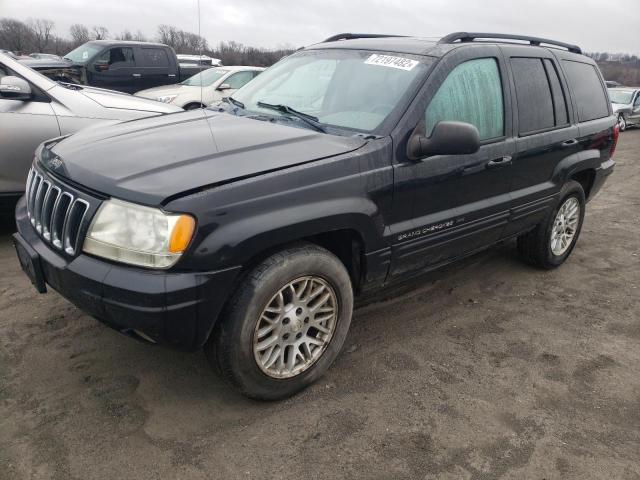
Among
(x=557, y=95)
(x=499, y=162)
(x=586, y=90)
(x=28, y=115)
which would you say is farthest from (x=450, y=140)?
(x=28, y=115)

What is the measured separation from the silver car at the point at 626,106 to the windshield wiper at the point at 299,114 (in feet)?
56.1

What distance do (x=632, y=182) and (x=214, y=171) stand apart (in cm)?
863

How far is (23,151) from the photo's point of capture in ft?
14.3

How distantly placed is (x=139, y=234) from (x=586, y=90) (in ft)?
12.9

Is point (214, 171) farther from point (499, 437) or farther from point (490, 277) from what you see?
point (490, 277)

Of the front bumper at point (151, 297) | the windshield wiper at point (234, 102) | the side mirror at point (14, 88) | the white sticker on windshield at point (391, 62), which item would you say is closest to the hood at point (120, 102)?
the side mirror at point (14, 88)

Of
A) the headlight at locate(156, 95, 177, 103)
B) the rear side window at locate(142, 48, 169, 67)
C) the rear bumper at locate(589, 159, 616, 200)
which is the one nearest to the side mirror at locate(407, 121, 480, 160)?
the rear bumper at locate(589, 159, 616, 200)

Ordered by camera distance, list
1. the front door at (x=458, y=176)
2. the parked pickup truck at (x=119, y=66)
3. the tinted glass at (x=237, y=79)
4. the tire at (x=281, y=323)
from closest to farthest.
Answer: the tire at (x=281, y=323) < the front door at (x=458, y=176) < the tinted glass at (x=237, y=79) < the parked pickup truck at (x=119, y=66)

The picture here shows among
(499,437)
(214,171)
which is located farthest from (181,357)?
(499,437)

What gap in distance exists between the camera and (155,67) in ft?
40.7

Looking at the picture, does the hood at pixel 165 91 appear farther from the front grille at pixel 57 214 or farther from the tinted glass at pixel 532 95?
the front grille at pixel 57 214

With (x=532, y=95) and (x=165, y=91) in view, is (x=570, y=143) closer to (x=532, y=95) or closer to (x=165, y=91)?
(x=532, y=95)

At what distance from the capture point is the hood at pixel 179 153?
2266 mm

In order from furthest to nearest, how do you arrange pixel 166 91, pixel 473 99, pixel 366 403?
pixel 166 91 < pixel 473 99 < pixel 366 403
